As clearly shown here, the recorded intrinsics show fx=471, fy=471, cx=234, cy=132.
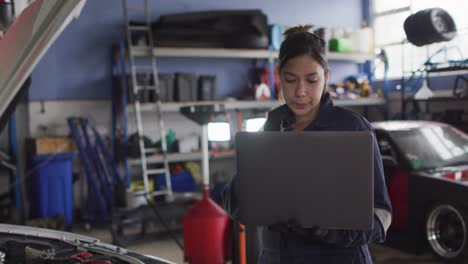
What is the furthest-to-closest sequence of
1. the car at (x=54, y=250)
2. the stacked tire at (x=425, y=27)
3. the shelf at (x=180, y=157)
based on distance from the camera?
1. the shelf at (x=180, y=157)
2. the stacked tire at (x=425, y=27)
3. the car at (x=54, y=250)

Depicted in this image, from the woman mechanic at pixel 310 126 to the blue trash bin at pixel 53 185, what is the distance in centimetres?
415

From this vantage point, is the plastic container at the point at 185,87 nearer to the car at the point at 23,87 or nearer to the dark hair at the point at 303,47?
the car at the point at 23,87

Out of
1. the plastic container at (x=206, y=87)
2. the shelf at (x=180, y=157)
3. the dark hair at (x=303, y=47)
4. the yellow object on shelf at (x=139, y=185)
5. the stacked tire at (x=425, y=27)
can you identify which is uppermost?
the stacked tire at (x=425, y=27)

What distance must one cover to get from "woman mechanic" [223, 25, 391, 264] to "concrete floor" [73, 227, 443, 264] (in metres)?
2.52

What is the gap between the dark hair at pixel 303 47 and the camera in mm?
1322

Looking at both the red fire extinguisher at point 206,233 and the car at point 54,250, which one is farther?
the red fire extinguisher at point 206,233

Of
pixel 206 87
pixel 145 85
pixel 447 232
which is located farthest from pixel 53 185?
pixel 447 232

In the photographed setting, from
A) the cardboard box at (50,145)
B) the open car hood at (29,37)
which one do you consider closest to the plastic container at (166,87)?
the cardboard box at (50,145)

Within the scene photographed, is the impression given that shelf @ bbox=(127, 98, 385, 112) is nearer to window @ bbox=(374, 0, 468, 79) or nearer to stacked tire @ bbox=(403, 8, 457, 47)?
window @ bbox=(374, 0, 468, 79)

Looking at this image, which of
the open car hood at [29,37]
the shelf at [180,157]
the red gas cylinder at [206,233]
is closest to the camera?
the open car hood at [29,37]

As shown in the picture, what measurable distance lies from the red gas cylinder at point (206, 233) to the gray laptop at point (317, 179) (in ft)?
A: 7.97

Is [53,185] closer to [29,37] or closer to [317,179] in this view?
[29,37]

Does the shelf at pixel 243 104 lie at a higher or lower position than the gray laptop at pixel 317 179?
higher

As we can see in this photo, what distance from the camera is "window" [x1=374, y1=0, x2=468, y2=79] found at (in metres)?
6.61
